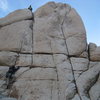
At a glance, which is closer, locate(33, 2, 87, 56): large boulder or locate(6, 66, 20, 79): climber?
locate(6, 66, 20, 79): climber

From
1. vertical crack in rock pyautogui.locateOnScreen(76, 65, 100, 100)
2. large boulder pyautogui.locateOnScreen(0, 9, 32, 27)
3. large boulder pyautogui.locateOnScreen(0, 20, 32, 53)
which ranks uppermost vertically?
large boulder pyautogui.locateOnScreen(0, 9, 32, 27)

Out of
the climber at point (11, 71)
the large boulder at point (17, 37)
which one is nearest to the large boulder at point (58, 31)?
the large boulder at point (17, 37)

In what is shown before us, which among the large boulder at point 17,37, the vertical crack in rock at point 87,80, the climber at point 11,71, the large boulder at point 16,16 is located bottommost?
the vertical crack in rock at point 87,80

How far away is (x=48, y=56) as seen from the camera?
15.7 meters

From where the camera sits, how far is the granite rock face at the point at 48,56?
44.3ft

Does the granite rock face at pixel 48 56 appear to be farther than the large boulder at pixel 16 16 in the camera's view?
No

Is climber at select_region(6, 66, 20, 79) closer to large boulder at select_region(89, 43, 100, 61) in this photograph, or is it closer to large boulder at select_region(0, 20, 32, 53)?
large boulder at select_region(0, 20, 32, 53)

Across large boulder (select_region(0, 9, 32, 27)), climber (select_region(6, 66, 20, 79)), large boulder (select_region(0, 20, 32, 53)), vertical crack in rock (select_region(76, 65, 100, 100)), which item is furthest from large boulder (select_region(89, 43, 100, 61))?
large boulder (select_region(0, 9, 32, 27))

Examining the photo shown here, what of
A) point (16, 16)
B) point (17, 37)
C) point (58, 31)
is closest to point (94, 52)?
point (58, 31)

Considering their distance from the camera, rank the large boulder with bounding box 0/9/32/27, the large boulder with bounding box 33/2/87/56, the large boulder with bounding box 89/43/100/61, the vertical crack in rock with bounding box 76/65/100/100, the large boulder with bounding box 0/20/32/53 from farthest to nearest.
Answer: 1. the large boulder with bounding box 0/9/32/27
2. the large boulder with bounding box 89/43/100/61
3. the large boulder with bounding box 33/2/87/56
4. the large boulder with bounding box 0/20/32/53
5. the vertical crack in rock with bounding box 76/65/100/100

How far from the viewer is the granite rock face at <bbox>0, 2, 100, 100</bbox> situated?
1349 cm

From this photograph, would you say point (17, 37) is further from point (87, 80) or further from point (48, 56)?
point (87, 80)

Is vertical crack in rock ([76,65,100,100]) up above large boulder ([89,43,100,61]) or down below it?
below

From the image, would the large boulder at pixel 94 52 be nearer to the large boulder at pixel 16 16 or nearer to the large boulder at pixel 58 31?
the large boulder at pixel 58 31
